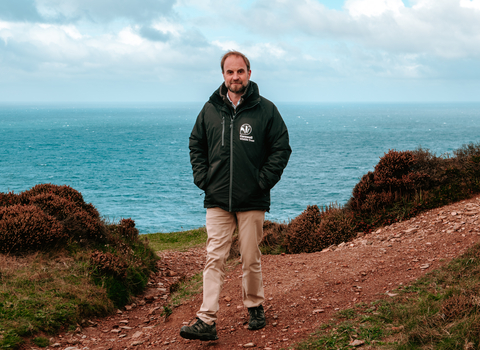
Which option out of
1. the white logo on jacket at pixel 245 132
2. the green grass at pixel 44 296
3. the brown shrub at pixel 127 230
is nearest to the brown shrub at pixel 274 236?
the brown shrub at pixel 127 230

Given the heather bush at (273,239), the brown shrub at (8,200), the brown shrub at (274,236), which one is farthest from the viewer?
the brown shrub at (274,236)

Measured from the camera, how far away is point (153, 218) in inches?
1470

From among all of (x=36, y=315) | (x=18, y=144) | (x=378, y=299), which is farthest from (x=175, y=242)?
(x=18, y=144)

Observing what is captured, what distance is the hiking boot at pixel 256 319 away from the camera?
16.4 ft

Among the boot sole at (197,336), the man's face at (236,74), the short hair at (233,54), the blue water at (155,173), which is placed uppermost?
the short hair at (233,54)

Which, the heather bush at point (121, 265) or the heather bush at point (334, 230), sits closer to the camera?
the heather bush at point (121, 265)

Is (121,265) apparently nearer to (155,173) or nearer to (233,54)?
(233,54)

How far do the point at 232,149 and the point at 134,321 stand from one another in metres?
3.63

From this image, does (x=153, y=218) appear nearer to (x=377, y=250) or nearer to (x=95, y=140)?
(x=377, y=250)

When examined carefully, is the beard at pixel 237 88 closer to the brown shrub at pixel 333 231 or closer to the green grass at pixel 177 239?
the brown shrub at pixel 333 231

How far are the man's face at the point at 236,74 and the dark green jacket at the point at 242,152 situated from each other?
105 millimetres

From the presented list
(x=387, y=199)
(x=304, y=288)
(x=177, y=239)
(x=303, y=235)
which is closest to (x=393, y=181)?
(x=387, y=199)

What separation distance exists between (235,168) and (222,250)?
3.08ft

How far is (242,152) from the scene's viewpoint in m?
4.62
